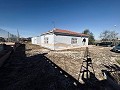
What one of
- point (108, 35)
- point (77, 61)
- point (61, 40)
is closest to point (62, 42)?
point (61, 40)

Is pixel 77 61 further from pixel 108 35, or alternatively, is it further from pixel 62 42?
pixel 108 35

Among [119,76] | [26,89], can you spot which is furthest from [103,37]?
[26,89]

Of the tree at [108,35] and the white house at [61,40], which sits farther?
the tree at [108,35]

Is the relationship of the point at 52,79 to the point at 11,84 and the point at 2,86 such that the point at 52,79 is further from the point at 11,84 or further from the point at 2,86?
the point at 2,86

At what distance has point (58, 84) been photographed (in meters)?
4.68

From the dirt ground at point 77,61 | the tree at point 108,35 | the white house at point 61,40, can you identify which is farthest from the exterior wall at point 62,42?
the tree at point 108,35

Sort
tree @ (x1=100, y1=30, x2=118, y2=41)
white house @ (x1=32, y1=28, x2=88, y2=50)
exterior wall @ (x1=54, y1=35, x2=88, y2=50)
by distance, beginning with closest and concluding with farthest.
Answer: white house @ (x1=32, y1=28, x2=88, y2=50) < exterior wall @ (x1=54, y1=35, x2=88, y2=50) < tree @ (x1=100, y1=30, x2=118, y2=41)

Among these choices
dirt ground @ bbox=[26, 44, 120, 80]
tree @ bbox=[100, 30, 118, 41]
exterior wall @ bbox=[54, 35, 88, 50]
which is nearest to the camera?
dirt ground @ bbox=[26, 44, 120, 80]

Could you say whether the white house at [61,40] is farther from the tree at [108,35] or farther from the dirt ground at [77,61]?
the tree at [108,35]

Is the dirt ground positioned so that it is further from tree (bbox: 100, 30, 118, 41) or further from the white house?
tree (bbox: 100, 30, 118, 41)

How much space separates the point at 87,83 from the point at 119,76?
241 centimetres

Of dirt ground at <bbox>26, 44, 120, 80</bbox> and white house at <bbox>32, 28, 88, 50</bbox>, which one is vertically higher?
white house at <bbox>32, 28, 88, 50</bbox>

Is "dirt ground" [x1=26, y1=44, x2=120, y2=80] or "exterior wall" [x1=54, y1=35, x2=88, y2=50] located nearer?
"dirt ground" [x1=26, y1=44, x2=120, y2=80]

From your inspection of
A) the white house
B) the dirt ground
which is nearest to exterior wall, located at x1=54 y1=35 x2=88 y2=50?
the white house
